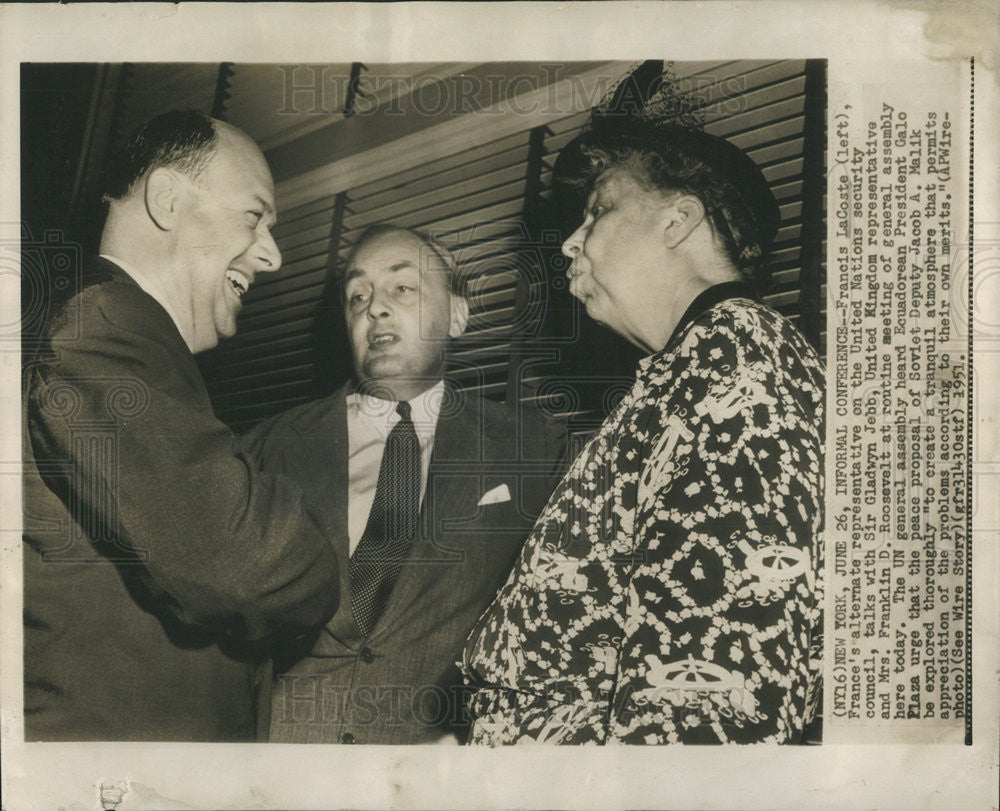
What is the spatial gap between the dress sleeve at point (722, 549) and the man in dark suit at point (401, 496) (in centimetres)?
14

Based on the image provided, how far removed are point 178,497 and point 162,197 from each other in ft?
1.12

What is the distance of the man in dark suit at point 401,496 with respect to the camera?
0.93 m

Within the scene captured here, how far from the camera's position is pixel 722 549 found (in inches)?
34.2

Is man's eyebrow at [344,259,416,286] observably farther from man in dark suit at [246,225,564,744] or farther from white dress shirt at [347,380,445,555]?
white dress shirt at [347,380,445,555]

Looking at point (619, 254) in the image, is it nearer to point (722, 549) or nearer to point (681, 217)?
point (681, 217)

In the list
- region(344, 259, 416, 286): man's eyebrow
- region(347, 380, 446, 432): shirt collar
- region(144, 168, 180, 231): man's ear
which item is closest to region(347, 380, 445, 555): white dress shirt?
region(347, 380, 446, 432): shirt collar

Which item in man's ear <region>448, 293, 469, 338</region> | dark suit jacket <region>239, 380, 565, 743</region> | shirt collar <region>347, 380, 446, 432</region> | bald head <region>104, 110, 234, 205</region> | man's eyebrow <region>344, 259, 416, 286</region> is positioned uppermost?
bald head <region>104, 110, 234, 205</region>

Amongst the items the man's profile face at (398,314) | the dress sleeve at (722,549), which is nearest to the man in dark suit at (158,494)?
the man's profile face at (398,314)

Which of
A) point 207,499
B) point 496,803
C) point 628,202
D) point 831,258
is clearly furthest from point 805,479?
point 207,499

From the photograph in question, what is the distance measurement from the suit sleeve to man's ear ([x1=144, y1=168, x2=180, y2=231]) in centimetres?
13

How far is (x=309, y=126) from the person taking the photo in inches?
37.9

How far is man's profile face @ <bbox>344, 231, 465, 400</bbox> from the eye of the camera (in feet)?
3.10

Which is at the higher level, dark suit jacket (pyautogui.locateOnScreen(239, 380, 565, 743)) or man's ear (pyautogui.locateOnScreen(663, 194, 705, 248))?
man's ear (pyautogui.locateOnScreen(663, 194, 705, 248))

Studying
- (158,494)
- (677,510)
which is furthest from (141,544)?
(677,510)
